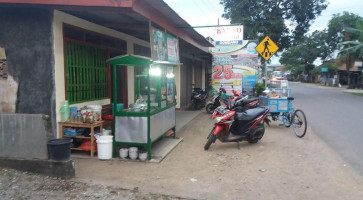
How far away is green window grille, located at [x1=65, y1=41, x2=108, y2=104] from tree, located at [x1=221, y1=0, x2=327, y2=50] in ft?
49.3

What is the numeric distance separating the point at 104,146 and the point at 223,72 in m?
9.61

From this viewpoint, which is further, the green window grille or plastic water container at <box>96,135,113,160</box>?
the green window grille

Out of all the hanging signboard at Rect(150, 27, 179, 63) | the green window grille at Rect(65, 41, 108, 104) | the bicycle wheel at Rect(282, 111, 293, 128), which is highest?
the hanging signboard at Rect(150, 27, 179, 63)

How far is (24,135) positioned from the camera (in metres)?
5.06

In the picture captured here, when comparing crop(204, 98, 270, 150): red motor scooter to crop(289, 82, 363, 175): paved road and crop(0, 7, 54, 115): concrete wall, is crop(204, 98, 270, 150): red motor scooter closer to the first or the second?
crop(289, 82, 363, 175): paved road

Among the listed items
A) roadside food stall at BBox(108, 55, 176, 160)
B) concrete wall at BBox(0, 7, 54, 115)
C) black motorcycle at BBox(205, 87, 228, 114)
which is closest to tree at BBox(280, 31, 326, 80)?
black motorcycle at BBox(205, 87, 228, 114)

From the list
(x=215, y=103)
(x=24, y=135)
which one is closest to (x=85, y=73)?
(x=24, y=135)

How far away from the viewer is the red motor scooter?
6.63m

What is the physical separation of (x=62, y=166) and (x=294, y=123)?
614cm

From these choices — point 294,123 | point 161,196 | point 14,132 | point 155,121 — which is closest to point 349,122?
point 294,123

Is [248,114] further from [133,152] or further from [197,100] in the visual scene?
[197,100]

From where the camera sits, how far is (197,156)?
20.4 feet

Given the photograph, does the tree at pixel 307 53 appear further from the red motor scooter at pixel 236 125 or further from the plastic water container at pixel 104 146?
the plastic water container at pixel 104 146

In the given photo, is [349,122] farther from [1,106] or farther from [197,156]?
[1,106]
